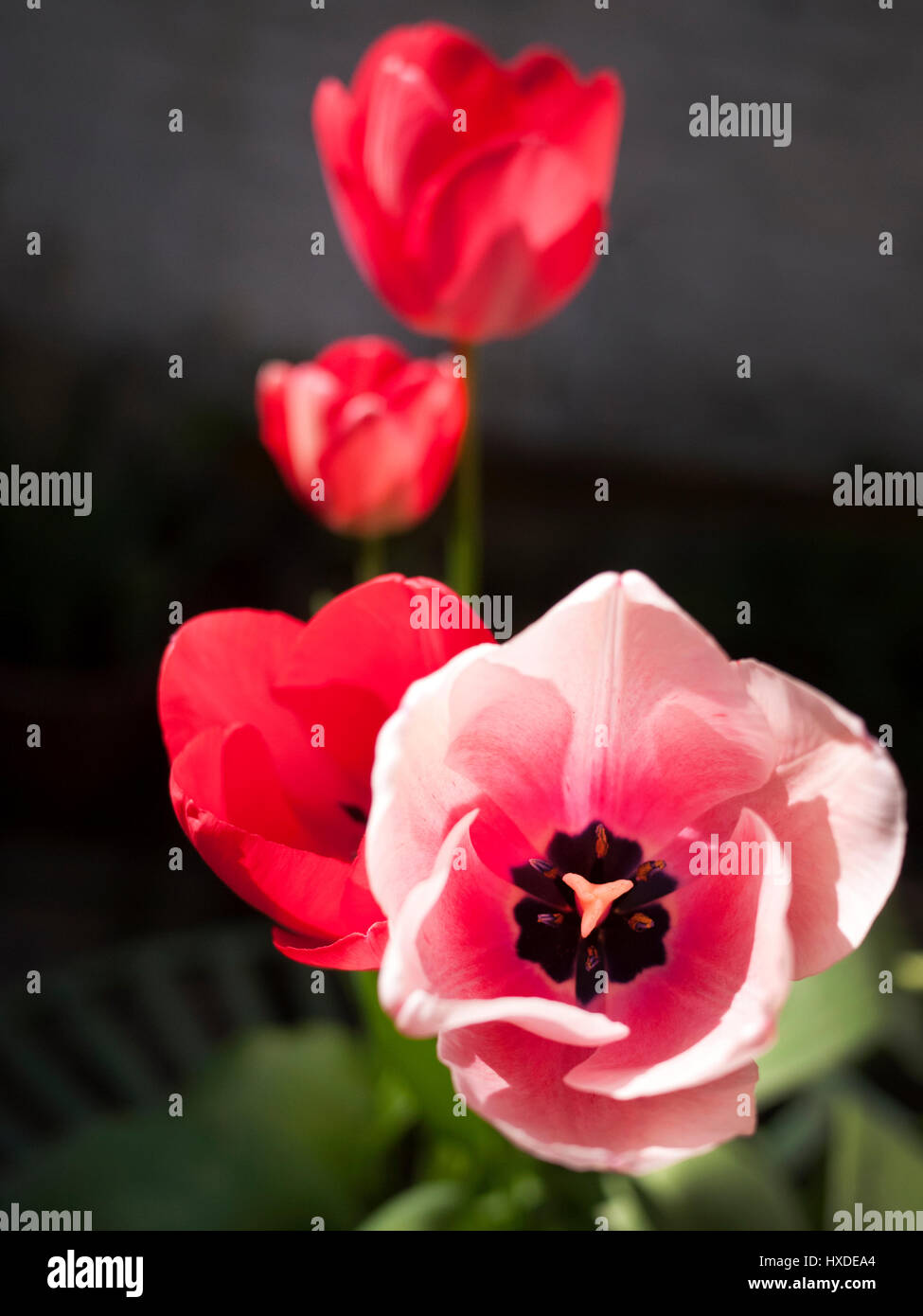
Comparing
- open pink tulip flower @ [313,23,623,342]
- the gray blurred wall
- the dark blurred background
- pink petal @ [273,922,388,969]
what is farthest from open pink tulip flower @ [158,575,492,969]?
the gray blurred wall

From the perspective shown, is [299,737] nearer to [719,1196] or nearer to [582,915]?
[582,915]

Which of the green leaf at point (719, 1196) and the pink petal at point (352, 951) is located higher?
the pink petal at point (352, 951)

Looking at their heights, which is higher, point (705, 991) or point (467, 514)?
point (467, 514)

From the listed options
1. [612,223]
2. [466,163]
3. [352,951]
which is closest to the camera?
[352,951]

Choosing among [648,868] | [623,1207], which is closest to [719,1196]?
[623,1207]

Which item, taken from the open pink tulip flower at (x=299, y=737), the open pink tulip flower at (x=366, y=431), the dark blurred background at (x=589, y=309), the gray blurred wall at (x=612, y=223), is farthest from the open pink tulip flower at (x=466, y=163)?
the gray blurred wall at (x=612, y=223)

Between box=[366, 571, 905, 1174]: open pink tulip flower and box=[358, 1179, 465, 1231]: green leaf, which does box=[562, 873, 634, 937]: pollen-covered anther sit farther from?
box=[358, 1179, 465, 1231]: green leaf

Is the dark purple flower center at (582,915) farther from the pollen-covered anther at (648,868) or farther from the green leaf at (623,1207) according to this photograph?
the green leaf at (623,1207)
